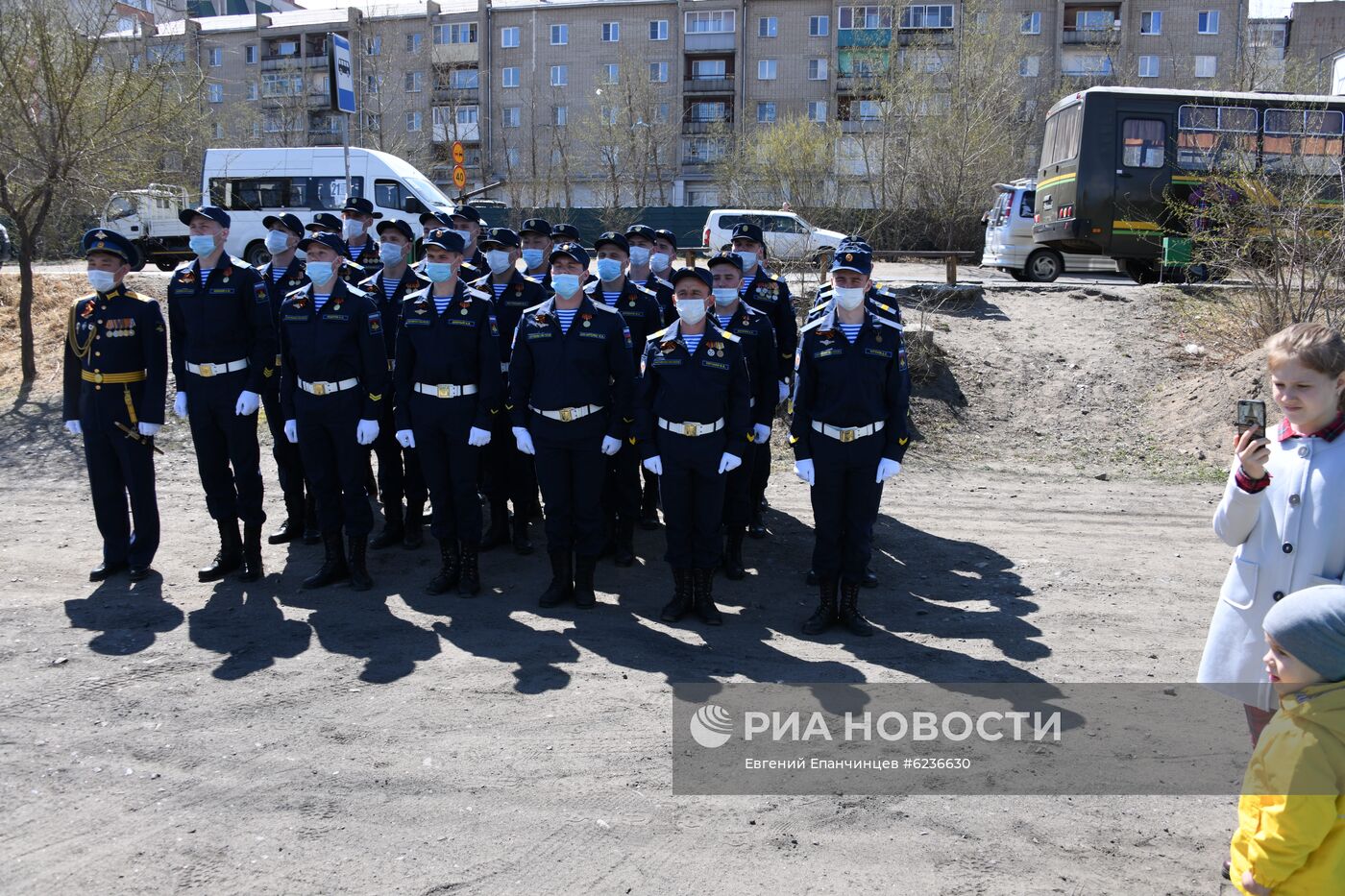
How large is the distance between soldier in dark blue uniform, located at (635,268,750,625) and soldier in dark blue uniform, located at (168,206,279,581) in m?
2.62

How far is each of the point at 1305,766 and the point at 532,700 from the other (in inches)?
133

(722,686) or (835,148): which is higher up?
(835,148)

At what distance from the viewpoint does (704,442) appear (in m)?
5.82

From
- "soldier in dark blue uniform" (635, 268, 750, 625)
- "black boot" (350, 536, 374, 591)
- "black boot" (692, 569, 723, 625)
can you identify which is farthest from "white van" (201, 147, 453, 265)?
"black boot" (692, 569, 723, 625)

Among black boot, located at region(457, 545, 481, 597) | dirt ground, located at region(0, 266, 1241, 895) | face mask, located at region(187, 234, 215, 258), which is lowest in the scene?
dirt ground, located at region(0, 266, 1241, 895)

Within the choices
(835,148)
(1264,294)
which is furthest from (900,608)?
(835,148)

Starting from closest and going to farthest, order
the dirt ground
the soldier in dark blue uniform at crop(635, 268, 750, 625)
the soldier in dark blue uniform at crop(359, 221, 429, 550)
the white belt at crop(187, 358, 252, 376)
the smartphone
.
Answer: the smartphone
the dirt ground
the soldier in dark blue uniform at crop(635, 268, 750, 625)
the white belt at crop(187, 358, 252, 376)
the soldier in dark blue uniform at crop(359, 221, 429, 550)

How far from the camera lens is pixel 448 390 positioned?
6293mm

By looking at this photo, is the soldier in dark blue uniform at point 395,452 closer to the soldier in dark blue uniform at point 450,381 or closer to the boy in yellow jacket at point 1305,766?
the soldier in dark blue uniform at point 450,381

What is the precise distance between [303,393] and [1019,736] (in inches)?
179

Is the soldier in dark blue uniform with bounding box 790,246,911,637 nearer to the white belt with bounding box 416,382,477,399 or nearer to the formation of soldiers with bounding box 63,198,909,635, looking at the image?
the formation of soldiers with bounding box 63,198,909,635

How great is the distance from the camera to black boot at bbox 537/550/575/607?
6254 millimetres

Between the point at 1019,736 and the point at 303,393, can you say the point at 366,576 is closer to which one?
the point at 303,393

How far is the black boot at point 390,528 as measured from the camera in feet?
24.8
